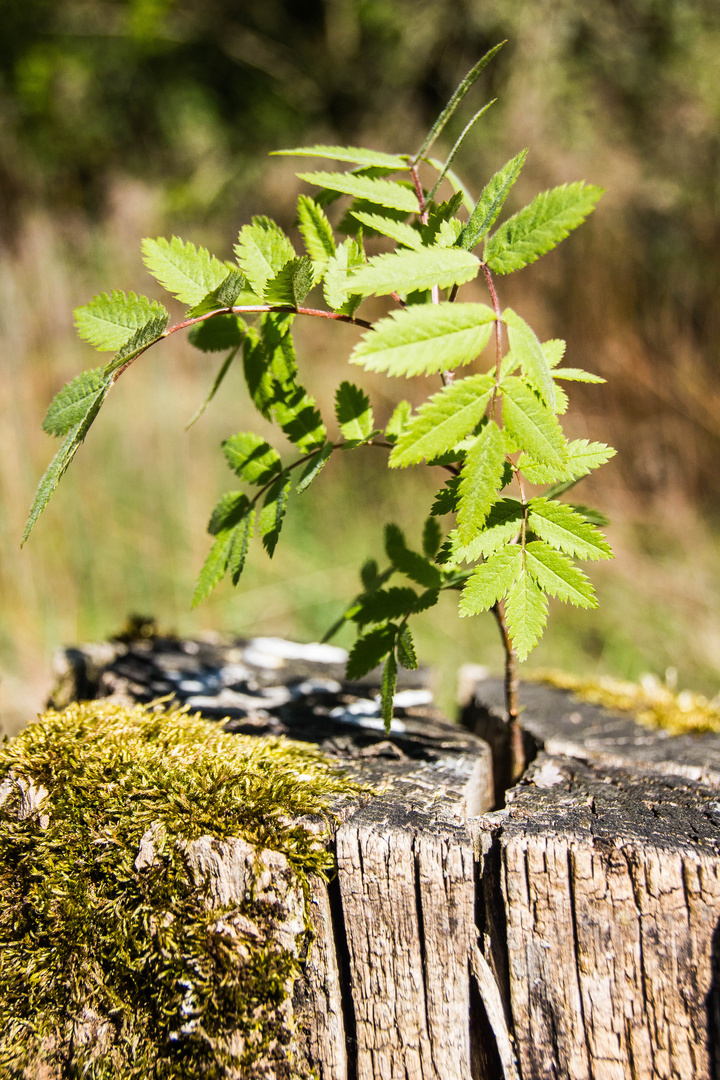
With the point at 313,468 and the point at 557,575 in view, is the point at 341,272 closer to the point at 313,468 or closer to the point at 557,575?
the point at 313,468

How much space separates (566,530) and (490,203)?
1.33 feet

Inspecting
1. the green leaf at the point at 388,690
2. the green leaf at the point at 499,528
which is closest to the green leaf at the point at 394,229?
the green leaf at the point at 499,528

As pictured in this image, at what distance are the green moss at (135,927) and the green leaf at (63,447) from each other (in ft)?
1.35

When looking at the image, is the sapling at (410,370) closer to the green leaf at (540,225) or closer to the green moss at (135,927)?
the green leaf at (540,225)

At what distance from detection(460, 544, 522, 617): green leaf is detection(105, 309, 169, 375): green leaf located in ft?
1.57

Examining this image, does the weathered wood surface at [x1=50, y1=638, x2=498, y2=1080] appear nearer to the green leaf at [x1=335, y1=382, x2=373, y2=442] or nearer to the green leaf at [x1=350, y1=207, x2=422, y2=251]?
the green leaf at [x1=335, y1=382, x2=373, y2=442]

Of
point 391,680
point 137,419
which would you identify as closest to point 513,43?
point 137,419

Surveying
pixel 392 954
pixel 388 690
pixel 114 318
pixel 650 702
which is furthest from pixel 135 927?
pixel 650 702

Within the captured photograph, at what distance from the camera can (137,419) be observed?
3.27 meters

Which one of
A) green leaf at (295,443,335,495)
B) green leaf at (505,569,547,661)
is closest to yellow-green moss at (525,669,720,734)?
green leaf at (505,569,547,661)

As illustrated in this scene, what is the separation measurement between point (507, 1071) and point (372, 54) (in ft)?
30.9

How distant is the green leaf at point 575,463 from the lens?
2.80 feet

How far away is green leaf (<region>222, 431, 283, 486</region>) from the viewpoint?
1040 mm

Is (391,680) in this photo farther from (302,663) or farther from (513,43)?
(513,43)
